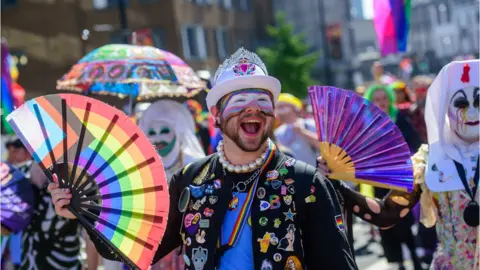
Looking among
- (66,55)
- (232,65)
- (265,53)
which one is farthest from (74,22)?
(232,65)

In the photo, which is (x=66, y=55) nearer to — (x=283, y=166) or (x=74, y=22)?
(x=74, y=22)

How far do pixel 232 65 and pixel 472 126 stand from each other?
67.9 inches

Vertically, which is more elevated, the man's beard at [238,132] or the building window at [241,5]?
the building window at [241,5]

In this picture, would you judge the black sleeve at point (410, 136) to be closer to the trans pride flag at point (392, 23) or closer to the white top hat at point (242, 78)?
the trans pride flag at point (392, 23)

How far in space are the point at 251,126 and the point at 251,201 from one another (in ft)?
1.09

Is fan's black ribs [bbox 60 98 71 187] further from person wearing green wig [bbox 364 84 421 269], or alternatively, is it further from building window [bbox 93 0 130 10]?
building window [bbox 93 0 130 10]

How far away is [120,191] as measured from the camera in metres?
3.67

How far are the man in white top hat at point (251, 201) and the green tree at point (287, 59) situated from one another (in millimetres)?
39470

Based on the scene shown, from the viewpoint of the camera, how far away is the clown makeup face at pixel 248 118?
357cm

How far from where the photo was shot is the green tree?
43.8 metres

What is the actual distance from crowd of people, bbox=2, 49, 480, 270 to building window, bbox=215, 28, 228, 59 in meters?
28.7

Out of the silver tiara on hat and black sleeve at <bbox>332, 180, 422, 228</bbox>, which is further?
black sleeve at <bbox>332, 180, 422, 228</bbox>

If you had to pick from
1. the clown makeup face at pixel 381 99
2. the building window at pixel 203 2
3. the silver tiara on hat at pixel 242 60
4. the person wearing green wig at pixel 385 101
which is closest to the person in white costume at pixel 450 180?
the silver tiara on hat at pixel 242 60

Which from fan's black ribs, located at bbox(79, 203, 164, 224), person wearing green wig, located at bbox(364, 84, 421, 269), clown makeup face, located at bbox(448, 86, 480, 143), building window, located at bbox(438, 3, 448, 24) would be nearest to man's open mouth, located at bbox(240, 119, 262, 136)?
fan's black ribs, located at bbox(79, 203, 164, 224)
